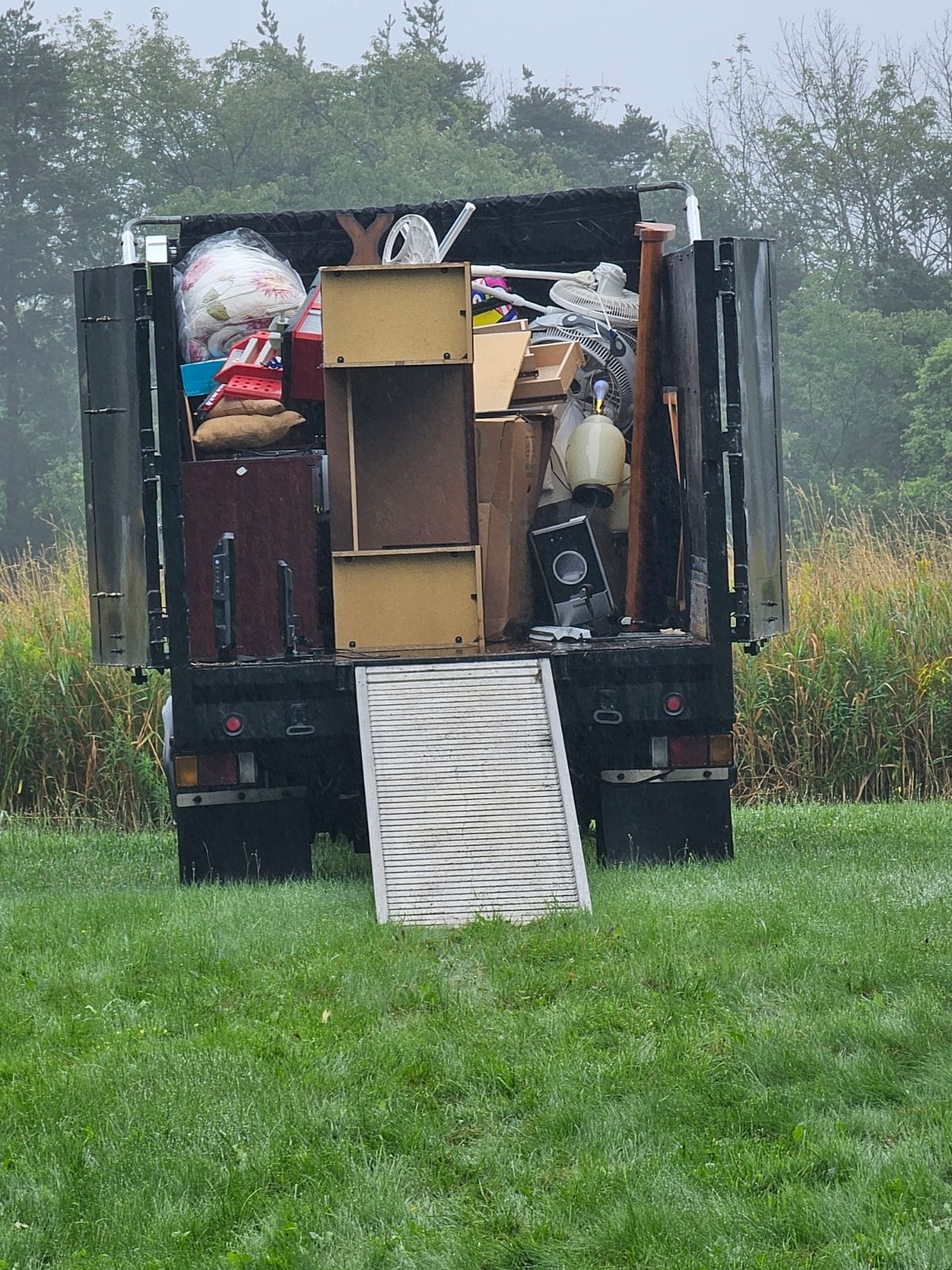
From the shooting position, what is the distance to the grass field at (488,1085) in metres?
3.34

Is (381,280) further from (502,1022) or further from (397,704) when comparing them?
(502,1022)

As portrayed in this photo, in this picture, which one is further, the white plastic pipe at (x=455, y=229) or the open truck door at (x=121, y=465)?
the white plastic pipe at (x=455, y=229)

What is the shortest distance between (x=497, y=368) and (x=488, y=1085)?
4247 millimetres

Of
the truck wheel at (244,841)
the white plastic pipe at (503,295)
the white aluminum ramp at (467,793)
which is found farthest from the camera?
the white plastic pipe at (503,295)

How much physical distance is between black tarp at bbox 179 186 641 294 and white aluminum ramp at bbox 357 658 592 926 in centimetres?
269

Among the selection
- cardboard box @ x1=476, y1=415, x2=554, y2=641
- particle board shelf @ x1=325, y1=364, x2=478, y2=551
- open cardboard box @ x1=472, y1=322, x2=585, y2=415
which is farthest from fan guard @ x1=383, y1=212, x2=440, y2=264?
particle board shelf @ x1=325, y1=364, x2=478, y2=551

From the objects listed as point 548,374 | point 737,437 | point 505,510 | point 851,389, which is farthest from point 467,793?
point 851,389

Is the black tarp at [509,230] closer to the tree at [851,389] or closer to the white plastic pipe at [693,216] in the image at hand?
the white plastic pipe at [693,216]

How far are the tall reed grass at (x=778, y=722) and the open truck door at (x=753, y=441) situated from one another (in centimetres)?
340

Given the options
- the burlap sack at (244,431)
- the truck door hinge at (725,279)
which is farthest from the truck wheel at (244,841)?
the truck door hinge at (725,279)

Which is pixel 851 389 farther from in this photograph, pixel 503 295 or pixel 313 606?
pixel 313 606

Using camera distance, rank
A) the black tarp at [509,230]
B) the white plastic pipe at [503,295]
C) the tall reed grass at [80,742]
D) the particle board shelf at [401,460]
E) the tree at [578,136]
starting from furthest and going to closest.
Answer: the tree at [578,136]
the tall reed grass at [80,742]
the black tarp at [509,230]
the white plastic pipe at [503,295]
the particle board shelf at [401,460]

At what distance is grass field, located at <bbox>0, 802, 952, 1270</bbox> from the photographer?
11.0 ft

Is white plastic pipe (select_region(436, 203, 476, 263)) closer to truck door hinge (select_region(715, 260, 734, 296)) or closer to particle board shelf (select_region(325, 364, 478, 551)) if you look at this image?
particle board shelf (select_region(325, 364, 478, 551))
